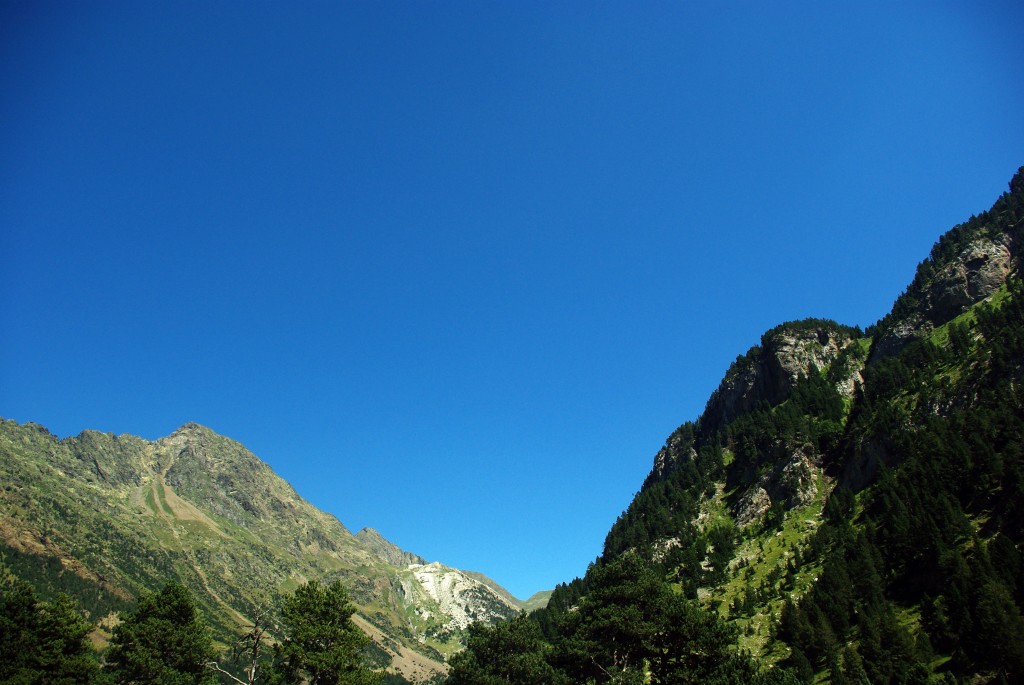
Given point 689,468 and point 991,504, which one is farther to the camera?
point 689,468

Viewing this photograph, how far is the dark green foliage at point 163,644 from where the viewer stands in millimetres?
47156

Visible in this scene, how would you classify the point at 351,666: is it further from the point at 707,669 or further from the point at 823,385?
the point at 823,385

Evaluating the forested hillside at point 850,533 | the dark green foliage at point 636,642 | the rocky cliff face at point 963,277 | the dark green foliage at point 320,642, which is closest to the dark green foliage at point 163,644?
the dark green foliage at point 320,642

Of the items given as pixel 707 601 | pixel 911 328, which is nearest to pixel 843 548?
pixel 707 601

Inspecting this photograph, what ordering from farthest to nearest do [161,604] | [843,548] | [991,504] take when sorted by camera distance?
1. [843,548]
2. [991,504]
3. [161,604]

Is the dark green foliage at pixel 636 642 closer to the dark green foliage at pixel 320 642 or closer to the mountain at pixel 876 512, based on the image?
→ the mountain at pixel 876 512

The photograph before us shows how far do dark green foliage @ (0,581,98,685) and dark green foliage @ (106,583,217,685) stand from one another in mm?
3755

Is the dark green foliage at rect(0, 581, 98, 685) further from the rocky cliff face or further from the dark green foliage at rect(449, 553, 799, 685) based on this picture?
the rocky cliff face

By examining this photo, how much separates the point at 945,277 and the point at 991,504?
122m

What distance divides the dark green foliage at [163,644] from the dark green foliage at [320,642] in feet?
29.3

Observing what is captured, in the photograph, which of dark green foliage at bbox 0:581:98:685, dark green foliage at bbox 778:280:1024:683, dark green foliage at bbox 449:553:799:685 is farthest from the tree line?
dark green foliage at bbox 778:280:1024:683

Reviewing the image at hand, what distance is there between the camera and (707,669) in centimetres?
4162

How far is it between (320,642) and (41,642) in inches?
997

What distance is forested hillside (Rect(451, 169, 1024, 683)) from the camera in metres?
47.7
